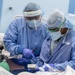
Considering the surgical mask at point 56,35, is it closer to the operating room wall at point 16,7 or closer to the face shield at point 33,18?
the face shield at point 33,18

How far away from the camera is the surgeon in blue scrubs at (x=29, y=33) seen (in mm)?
1953

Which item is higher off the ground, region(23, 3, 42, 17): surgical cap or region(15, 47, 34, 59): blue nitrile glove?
region(23, 3, 42, 17): surgical cap

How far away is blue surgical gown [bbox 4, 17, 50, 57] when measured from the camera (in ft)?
6.62

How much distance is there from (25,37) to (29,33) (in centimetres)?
5

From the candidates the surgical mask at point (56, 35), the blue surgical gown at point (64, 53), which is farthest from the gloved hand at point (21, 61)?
the surgical mask at point (56, 35)

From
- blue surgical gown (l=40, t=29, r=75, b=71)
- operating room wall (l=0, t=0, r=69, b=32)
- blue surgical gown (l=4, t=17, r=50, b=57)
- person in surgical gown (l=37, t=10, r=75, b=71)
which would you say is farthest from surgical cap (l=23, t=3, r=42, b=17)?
operating room wall (l=0, t=0, r=69, b=32)

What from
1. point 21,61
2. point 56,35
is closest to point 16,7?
point 21,61

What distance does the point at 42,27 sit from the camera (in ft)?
6.77

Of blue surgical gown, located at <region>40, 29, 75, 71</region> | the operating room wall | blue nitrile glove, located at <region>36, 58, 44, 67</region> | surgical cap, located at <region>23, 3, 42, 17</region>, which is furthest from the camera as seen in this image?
the operating room wall

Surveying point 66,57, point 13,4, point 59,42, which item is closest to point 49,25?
point 59,42

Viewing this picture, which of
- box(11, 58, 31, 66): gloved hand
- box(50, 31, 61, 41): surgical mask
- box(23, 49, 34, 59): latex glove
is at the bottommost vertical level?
box(11, 58, 31, 66): gloved hand

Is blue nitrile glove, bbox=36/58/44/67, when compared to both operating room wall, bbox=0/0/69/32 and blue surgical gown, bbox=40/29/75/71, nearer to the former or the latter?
blue surgical gown, bbox=40/29/75/71

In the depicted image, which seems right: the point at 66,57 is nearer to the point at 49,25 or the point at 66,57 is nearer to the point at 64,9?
the point at 49,25

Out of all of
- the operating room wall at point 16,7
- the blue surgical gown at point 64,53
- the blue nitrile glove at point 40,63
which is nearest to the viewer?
the blue surgical gown at point 64,53
